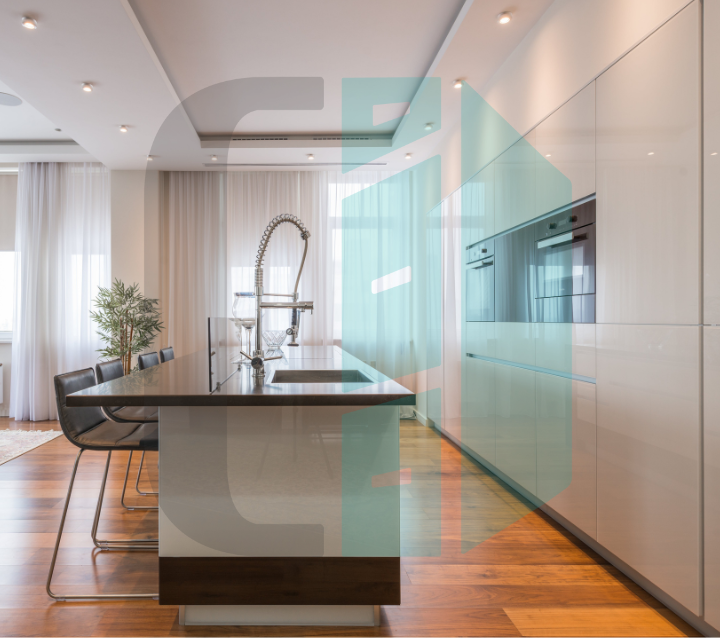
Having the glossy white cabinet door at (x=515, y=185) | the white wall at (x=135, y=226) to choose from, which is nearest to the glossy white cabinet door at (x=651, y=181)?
the glossy white cabinet door at (x=515, y=185)

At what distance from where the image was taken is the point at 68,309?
509 centimetres

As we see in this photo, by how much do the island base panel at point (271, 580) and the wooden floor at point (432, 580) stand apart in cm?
11

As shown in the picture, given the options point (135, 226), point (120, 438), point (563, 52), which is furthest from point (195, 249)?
point (563, 52)

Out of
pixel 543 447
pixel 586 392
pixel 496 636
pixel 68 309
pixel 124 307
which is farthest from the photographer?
pixel 68 309

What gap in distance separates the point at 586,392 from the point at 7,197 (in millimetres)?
6229

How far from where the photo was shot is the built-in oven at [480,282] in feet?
10.3

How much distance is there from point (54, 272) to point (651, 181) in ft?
18.3

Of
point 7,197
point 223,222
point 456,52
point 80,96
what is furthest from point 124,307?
point 456,52

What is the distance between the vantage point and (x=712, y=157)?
4.64 ft

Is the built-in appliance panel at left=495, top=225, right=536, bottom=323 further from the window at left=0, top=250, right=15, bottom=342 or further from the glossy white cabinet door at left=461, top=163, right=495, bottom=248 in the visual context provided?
the window at left=0, top=250, right=15, bottom=342

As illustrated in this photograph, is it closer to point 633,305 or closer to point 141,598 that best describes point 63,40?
point 141,598

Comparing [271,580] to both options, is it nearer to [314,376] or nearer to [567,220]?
[314,376]

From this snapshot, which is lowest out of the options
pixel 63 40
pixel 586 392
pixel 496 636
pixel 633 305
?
pixel 496 636

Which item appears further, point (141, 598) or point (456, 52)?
point (456, 52)
